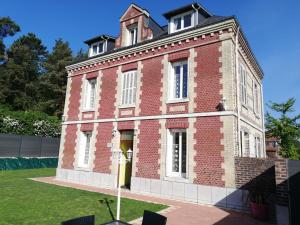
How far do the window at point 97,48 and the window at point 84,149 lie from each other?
5741 millimetres

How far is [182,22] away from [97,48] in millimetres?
6861

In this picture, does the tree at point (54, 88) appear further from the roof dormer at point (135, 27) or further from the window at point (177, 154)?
the window at point (177, 154)

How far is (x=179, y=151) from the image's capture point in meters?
10.8

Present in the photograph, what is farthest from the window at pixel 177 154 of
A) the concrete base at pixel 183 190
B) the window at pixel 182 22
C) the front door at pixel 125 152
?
the window at pixel 182 22

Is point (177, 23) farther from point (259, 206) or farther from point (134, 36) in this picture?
point (259, 206)

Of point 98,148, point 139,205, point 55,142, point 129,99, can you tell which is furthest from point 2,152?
point 139,205

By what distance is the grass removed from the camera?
6781 millimetres

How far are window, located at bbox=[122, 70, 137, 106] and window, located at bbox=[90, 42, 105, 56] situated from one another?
3.91 m

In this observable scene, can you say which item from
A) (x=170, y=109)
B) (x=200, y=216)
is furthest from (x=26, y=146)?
(x=200, y=216)

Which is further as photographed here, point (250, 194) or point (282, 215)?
point (250, 194)

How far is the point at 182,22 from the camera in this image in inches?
482

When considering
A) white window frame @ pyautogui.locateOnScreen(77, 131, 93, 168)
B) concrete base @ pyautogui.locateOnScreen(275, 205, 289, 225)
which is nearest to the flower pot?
concrete base @ pyautogui.locateOnScreen(275, 205, 289, 225)

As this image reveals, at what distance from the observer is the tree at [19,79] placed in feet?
115

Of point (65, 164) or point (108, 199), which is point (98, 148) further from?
point (108, 199)
